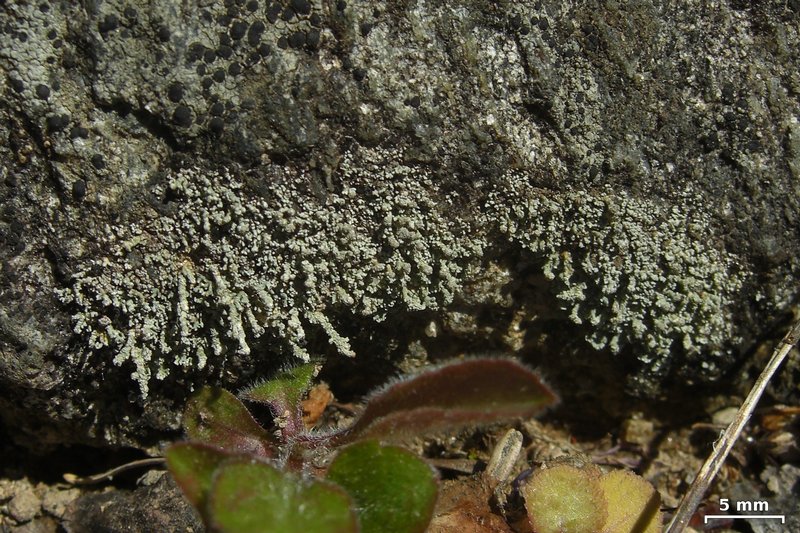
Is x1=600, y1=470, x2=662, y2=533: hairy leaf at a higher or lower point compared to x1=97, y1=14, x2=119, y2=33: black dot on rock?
lower

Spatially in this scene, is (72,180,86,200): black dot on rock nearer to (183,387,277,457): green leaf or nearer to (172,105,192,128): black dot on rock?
(172,105,192,128): black dot on rock

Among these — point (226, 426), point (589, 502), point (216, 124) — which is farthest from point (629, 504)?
point (216, 124)

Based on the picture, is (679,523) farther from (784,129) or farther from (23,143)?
(23,143)

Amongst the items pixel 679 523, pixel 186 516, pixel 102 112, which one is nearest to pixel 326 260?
pixel 102 112

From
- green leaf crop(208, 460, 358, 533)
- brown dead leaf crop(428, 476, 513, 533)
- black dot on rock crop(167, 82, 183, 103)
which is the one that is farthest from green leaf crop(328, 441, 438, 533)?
black dot on rock crop(167, 82, 183, 103)

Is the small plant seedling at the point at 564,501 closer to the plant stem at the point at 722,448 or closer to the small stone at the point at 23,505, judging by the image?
the plant stem at the point at 722,448

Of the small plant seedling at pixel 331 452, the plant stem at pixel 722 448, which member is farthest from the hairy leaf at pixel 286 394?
the plant stem at pixel 722 448
